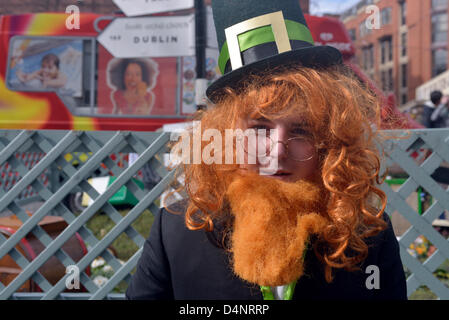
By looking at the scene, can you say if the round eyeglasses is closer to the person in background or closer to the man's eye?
the man's eye

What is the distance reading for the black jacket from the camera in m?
1.21

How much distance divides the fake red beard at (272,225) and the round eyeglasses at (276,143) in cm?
7

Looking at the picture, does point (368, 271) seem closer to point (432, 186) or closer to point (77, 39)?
point (432, 186)

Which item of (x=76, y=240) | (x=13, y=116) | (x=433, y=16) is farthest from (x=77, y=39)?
A: (x=433, y=16)

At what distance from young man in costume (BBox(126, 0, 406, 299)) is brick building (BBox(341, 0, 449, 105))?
38.3 meters

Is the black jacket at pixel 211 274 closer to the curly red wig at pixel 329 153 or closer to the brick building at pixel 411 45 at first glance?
the curly red wig at pixel 329 153

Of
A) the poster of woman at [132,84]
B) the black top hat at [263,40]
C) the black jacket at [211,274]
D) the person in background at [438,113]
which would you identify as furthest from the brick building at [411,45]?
the black jacket at [211,274]

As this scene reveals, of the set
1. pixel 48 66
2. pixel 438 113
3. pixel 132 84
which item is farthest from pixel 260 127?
pixel 438 113

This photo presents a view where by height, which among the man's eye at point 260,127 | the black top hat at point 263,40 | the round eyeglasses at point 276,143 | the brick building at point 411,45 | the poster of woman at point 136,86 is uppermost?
the brick building at point 411,45

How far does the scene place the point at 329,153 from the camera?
4.17ft

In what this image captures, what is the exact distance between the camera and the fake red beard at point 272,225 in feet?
3.78

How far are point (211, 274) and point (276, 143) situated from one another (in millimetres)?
393

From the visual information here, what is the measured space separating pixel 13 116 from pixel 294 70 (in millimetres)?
7072

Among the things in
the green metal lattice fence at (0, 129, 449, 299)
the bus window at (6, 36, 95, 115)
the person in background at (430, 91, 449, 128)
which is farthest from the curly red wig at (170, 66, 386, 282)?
the person in background at (430, 91, 449, 128)
